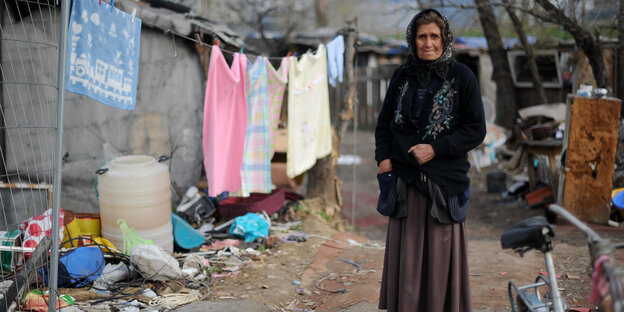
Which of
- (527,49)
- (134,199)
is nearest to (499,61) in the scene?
(527,49)

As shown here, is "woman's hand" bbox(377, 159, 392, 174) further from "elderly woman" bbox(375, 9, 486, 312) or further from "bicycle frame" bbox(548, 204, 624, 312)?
"bicycle frame" bbox(548, 204, 624, 312)

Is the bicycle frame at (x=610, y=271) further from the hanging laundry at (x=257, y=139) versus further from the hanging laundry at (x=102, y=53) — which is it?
the hanging laundry at (x=257, y=139)

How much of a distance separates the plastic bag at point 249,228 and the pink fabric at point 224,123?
0.42 metres

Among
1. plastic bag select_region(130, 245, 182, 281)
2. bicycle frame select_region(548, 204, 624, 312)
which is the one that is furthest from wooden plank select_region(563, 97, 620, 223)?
bicycle frame select_region(548, 204, 624, 312)

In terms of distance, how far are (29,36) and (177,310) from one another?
11.0 feet

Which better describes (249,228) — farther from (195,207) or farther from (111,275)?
(111,275)

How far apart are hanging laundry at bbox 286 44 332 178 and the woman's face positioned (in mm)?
3281

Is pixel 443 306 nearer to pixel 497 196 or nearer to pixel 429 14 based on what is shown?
pixel 429 14

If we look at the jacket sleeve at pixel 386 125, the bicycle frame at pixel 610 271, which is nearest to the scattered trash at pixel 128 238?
the jacket sleeve at pixel 386 125

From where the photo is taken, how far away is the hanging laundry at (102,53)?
3.90 m

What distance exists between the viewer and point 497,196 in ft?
33.9

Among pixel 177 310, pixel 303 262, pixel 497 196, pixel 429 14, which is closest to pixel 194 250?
pixel 303 262

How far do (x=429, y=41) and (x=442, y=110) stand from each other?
15.3 inches

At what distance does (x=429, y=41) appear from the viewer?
3164 millimetres
